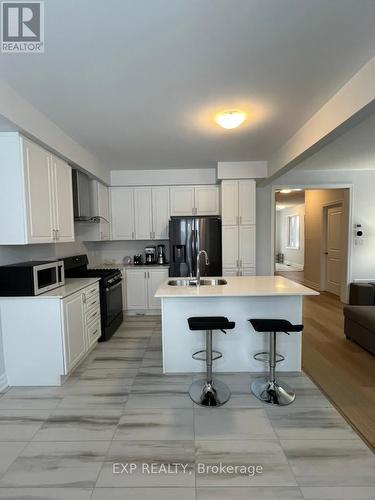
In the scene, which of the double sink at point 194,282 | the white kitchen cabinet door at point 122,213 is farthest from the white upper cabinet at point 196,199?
the double sink at point 194,282

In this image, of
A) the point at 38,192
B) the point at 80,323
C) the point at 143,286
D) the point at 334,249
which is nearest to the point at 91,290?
the point at 80,323

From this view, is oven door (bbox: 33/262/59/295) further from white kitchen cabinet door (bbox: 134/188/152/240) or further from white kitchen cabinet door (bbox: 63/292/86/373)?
white kitchen cabinet door (bbox: 134/188/152/240)

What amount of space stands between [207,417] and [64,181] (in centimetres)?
283

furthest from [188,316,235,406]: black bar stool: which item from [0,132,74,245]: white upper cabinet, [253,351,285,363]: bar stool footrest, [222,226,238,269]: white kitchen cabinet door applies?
[222,226,238,269]: white kitchen cabinet door

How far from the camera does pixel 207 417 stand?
1987 mm

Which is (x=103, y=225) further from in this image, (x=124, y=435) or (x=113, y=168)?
(x=124, y=435)

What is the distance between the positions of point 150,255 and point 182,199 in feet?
3.98

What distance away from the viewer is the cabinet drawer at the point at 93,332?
118 inches

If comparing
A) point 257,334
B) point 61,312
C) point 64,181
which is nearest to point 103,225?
point 64,181

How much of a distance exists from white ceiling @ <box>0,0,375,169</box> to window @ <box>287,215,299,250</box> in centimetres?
819

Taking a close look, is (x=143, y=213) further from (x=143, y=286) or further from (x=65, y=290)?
(x=65, y=290)

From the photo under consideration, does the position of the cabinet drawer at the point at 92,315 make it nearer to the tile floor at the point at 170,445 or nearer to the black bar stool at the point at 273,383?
the tile floor at the point at 170,445

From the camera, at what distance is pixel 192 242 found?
13.8 ft

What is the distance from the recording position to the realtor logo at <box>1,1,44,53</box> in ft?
4.38
